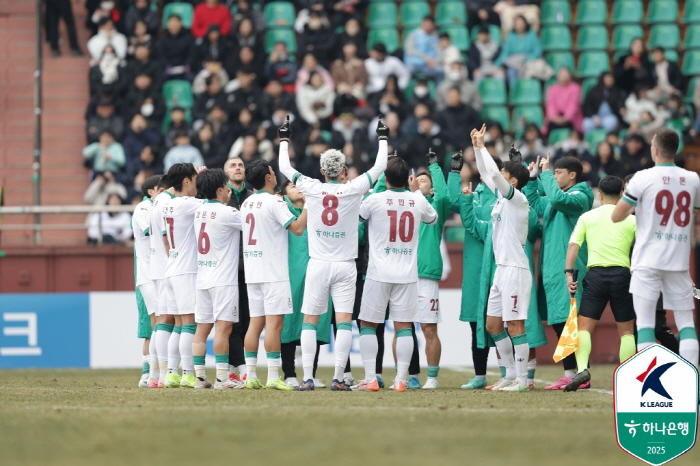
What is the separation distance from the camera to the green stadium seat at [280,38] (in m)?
19.5

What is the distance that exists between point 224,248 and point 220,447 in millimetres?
4313

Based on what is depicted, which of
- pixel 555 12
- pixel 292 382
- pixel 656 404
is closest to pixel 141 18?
pixel 555 12

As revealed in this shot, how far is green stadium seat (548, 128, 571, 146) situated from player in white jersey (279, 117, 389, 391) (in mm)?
8856

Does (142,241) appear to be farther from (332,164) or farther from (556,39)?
(556,39)

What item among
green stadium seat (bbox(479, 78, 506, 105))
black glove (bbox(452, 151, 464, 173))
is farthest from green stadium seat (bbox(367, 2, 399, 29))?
black glove (bbox(452, 151, 464, 173))

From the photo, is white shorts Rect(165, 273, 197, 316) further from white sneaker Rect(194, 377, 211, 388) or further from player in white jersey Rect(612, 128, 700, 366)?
player in white jersey Rect(612, 128, 700, 366)

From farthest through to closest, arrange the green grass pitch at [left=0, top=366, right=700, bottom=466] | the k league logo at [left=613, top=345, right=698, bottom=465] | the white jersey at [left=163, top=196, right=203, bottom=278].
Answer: the white jersey at [left=163, top=196, right=203, bottom=278] → the k league logo at [left=613, top=345, right=698, bottom=465] → the green grass pitch at [left=0, top=366, right=700, bottom=466]

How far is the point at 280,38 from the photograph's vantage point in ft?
64.2

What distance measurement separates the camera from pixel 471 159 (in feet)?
53.2

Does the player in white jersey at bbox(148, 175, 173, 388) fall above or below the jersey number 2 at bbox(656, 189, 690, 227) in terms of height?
below

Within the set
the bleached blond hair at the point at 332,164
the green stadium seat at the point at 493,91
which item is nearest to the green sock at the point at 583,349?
the bleached blond hair at the point at 332,164

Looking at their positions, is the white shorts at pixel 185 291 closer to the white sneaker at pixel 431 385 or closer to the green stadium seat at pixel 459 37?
the white sneaker at pixel 431 385

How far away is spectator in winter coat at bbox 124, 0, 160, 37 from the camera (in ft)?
62.2

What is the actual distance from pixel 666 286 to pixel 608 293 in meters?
1.63
